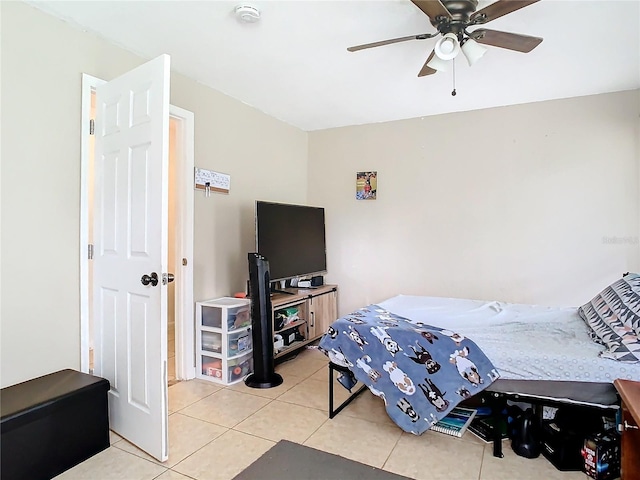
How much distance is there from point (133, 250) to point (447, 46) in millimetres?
2032

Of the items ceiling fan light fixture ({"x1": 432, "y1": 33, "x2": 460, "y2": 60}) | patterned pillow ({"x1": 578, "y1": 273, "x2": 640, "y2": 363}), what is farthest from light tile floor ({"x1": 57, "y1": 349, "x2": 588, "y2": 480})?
ceiling fan light fixture ({"x1": 432, "y1": 33, "x2": 460, "y2": 60})

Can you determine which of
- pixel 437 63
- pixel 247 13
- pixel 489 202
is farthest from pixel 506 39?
pixel 489 202

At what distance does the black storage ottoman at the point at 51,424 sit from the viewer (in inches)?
68.9

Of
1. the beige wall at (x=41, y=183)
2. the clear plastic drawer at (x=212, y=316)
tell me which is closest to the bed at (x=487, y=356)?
the clear plastic drawer at (x=212, y=316)

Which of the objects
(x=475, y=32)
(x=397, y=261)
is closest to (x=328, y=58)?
(x=475, y=32)

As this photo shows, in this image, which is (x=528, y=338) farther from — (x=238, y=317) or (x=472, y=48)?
(x=238, y=317)

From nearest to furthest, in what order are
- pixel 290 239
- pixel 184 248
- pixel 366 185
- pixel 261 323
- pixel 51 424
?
1. pixel 51 424
2. pixel 261 323
3. pixel 184 248
4. pixel 290 239
5. pixel 366 185

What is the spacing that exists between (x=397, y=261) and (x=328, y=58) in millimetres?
2246

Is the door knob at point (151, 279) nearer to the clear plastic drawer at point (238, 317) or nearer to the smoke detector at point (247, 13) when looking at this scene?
the clear plastic drawer at point (238, 317)

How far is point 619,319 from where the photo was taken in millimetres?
2139

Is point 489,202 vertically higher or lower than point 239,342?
higher

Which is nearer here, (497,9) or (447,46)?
(497,9)

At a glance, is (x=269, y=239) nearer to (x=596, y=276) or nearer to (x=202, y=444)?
(x=202, y=444)

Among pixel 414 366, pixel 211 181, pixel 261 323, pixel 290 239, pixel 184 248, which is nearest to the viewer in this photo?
pixel 414 366
